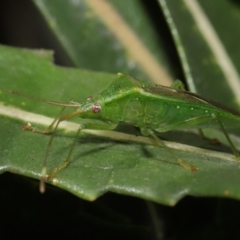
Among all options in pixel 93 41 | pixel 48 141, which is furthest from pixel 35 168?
pixel 93 41

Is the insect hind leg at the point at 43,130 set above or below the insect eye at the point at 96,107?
below

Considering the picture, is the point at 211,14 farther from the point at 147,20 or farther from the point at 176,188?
the point at 176,188

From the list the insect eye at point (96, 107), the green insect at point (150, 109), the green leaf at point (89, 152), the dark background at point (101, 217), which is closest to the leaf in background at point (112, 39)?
the green leaf at point (89, 152)

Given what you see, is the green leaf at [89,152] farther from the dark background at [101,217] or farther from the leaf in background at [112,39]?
the leaf in background at [112,39]

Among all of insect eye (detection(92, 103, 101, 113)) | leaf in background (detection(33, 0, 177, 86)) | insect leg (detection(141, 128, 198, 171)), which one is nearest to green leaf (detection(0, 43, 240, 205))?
insect leg (detection(141, 128, 198, 171))

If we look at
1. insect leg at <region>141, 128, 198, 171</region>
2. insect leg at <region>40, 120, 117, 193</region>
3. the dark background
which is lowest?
the dark background

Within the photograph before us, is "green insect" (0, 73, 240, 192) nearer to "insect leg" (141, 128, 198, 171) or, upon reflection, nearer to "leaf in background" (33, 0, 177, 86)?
"insect leg" (141, 128, 198, 171)
